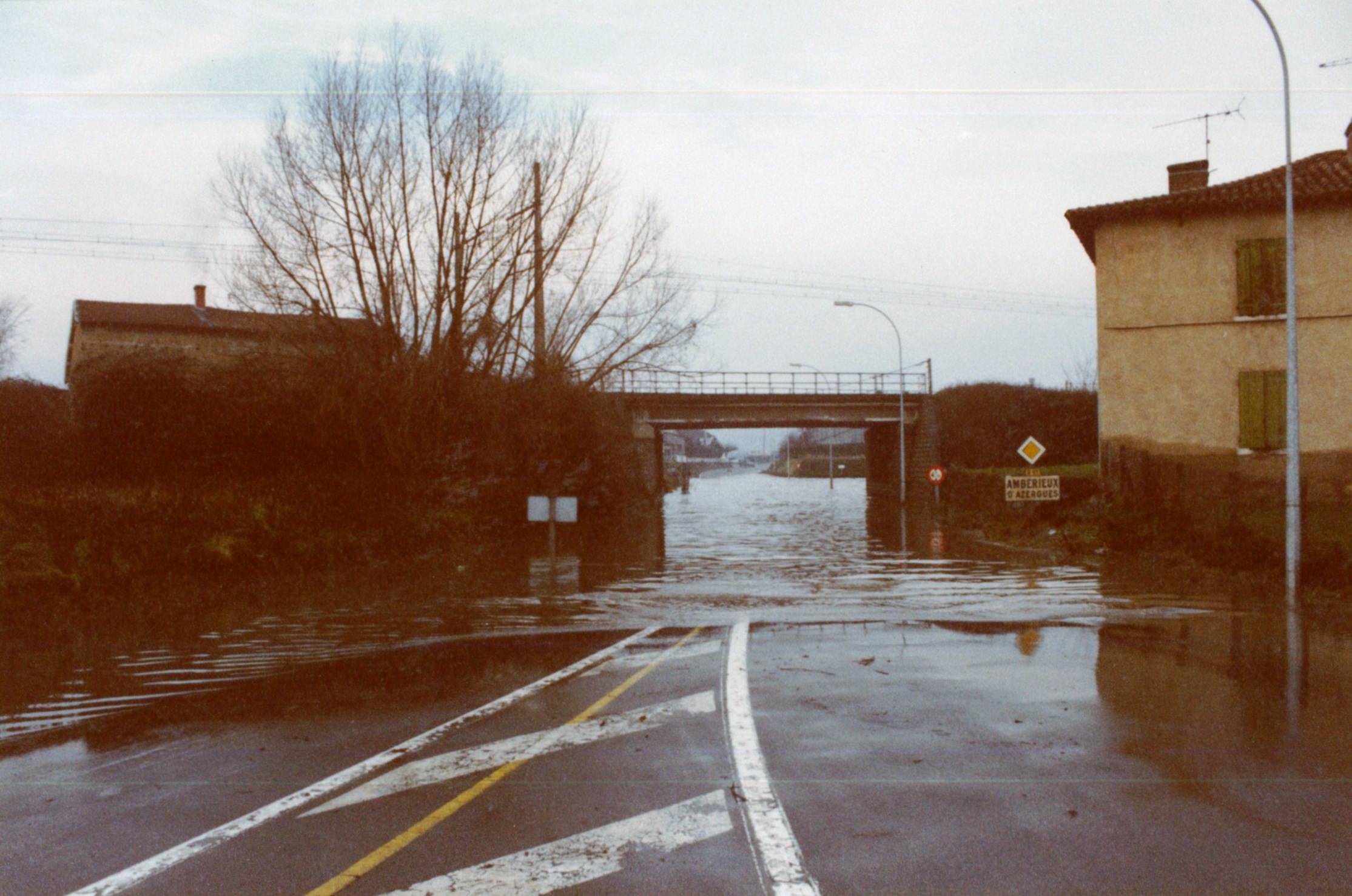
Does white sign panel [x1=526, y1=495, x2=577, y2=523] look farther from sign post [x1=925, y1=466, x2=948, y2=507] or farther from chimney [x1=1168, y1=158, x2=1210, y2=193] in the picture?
sign post [x1=925, y1=466, x2=948, y2=507]

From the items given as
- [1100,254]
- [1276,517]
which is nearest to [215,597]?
[1276,517]

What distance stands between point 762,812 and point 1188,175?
27871mm

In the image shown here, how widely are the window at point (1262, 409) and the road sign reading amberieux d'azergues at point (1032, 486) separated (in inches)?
170

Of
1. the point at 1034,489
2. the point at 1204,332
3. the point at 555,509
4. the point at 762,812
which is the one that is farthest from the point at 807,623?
the point at 1204,332

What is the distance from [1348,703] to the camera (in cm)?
715

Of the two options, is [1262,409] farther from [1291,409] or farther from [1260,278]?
[1291,409]

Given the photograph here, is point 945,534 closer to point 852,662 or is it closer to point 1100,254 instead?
point 1100,254

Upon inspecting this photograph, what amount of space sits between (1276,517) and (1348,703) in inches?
534

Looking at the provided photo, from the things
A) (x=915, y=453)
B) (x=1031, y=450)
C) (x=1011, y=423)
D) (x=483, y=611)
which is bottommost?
(x=483, y=611)

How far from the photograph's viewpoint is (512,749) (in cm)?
621

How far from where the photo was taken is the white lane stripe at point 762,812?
411cm

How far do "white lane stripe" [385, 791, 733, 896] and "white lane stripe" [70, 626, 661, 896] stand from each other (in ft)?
3.84

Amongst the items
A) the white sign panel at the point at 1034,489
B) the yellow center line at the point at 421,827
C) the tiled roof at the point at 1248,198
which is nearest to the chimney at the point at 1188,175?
the tiled roof at the point at 1248,198

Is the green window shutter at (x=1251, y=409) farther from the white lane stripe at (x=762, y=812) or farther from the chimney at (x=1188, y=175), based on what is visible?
the white lane stripe at (x=762, y=812)
